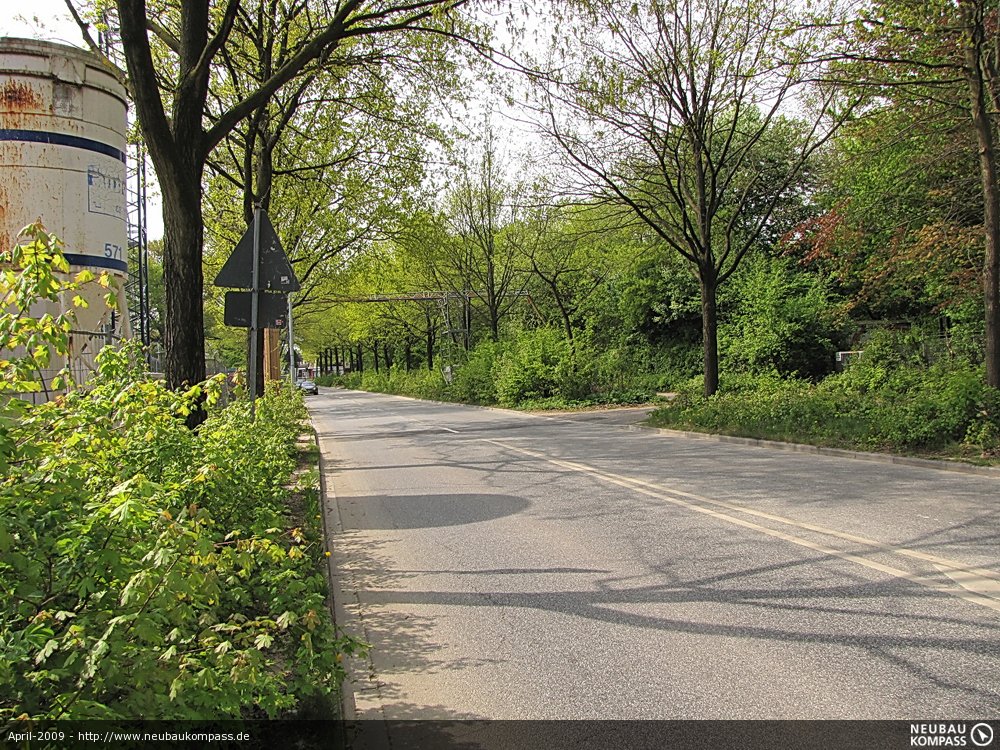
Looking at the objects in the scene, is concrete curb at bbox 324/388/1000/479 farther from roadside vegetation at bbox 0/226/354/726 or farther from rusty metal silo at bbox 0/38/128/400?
rusty metal silo at bbox 0/38/128/400

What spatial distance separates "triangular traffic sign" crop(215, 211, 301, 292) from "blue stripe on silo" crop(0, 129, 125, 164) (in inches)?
185

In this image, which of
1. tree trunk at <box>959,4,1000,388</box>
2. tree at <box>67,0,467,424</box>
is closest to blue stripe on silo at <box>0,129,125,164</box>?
tree at <box>67,0,467,424</box>

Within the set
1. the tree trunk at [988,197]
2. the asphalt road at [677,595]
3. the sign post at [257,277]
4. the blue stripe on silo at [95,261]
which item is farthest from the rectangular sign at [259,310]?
the tree trunk at [988,197]

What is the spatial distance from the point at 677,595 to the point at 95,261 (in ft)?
31.3

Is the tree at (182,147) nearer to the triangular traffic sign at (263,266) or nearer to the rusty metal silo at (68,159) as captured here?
the triangular traffic sign at (263,266)

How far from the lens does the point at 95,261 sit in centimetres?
1050

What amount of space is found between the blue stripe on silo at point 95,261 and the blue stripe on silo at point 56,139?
5.16ft

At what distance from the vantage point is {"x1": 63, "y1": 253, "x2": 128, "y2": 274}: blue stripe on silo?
33.6ft

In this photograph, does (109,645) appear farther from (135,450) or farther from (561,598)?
(561,598)

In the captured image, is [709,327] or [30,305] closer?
[30,305]

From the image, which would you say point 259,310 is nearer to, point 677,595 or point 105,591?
point 677,595

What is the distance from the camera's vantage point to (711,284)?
19391 mm

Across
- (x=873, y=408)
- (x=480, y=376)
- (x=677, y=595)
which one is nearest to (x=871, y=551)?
(x=677, y=595)

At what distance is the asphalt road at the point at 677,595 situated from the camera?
11.8 feet
